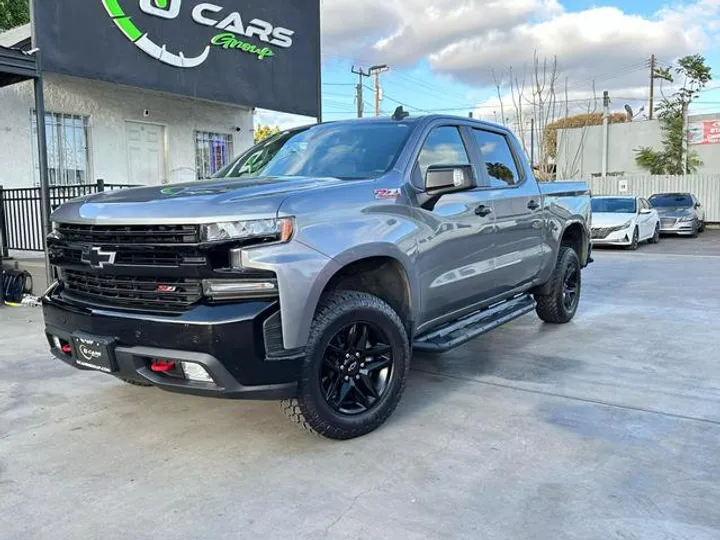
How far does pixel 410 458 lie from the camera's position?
11.6 ft

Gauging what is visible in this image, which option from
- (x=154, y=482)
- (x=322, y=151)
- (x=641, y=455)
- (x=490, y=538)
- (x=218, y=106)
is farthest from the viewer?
(x=218, y=106)

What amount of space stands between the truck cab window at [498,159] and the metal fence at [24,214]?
590 cm

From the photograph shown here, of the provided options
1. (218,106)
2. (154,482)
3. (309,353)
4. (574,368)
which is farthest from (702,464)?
(218,106)

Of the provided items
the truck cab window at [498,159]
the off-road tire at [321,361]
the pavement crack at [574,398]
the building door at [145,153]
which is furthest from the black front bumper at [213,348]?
the building door at [145,153]

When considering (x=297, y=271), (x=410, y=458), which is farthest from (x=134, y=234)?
(x=410, y=458)

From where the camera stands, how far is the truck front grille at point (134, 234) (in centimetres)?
325

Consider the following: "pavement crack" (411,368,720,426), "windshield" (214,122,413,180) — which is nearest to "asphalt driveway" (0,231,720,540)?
"pavement crack" (411,368,720,426)

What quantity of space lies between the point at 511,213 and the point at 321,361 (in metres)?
2.54

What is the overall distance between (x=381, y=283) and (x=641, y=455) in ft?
5.88

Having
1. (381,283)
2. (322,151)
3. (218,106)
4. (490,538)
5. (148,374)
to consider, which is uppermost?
(218,106)

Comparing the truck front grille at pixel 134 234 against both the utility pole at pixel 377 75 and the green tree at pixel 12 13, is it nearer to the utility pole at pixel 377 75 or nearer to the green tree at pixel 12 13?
the green tree at pixel 12 13

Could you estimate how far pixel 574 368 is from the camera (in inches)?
207

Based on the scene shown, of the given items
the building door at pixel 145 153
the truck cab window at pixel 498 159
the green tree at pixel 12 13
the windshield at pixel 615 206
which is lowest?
the windshield at pixel 615 206

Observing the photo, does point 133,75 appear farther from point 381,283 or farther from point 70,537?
point 70,537
